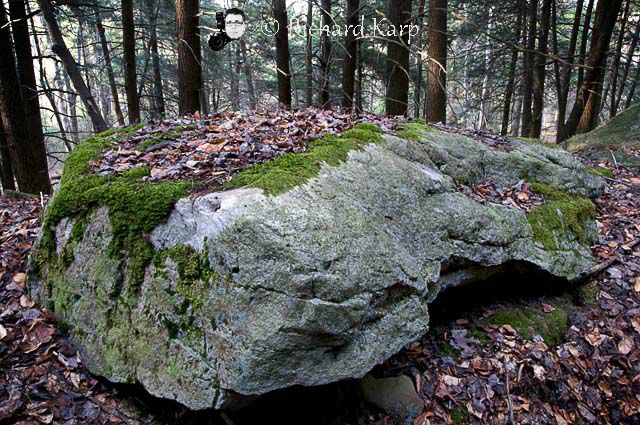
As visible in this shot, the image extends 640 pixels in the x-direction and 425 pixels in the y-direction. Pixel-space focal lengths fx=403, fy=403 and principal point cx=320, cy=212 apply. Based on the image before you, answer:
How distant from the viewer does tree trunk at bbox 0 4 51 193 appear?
7.04 m

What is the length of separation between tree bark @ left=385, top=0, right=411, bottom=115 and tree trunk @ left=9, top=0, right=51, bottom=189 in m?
6.82

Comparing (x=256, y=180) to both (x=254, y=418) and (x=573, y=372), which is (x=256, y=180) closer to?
(x=254, y=418)

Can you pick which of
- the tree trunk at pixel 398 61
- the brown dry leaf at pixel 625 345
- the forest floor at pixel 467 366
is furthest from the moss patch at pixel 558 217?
the tree trunk at pixel 398 61

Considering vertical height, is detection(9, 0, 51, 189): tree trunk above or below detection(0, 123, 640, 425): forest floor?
above

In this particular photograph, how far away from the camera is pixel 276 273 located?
8.00 ft

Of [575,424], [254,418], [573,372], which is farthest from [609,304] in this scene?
[254,418]

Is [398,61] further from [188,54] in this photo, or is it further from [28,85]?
[28,85]

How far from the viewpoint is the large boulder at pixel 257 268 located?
2438 millimetres

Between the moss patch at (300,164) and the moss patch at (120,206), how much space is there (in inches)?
20.0

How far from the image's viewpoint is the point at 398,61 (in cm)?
782

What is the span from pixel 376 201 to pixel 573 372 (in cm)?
235

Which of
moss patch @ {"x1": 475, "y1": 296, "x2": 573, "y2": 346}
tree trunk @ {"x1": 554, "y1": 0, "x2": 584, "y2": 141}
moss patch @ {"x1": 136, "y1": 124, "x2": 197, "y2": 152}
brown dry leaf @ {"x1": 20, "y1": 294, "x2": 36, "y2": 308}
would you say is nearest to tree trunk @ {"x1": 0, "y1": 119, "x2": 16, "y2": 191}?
moss patch @ {"x1": 136, "y1": 124, "x2": 197, "y2": 152}

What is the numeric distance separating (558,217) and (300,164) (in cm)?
320

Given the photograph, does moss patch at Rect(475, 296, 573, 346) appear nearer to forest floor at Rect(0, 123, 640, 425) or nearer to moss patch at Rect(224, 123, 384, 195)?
forest floor at Rect(0, 123, 640, 425)
